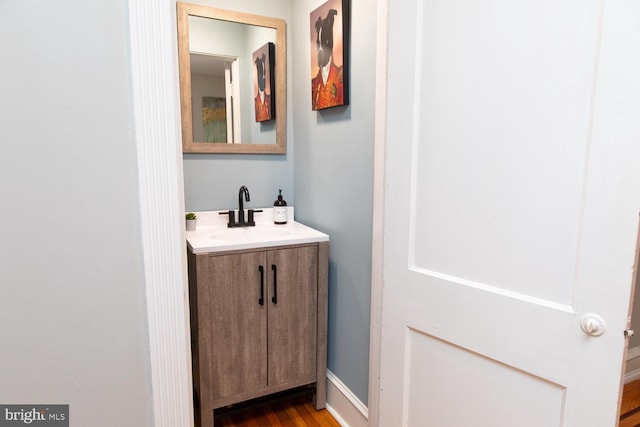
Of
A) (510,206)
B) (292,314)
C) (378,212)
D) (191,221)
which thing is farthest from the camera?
(191,221)

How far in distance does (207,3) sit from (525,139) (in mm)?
1911

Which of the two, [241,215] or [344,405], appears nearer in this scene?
[344,405]

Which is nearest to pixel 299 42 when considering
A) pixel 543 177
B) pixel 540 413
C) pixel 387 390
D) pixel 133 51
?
pixel 133 51

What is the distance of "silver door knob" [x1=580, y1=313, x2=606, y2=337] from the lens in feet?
2.84

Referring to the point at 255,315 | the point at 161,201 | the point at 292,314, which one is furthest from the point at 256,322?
the point at 161,201

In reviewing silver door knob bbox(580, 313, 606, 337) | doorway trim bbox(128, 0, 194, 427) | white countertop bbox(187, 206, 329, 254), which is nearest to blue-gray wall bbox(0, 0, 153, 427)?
doorway trim bbox(128, 0, 194, 427)

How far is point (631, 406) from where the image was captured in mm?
2045

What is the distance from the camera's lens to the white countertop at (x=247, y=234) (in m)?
1.81

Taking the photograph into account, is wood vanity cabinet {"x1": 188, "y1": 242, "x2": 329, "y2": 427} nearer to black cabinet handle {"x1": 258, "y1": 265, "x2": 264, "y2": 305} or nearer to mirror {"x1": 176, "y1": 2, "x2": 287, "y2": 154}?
black cabinet handle {"x1": 258, "y1": 265, "x2": 264, "y2": 305}

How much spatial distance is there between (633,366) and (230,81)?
116 inches

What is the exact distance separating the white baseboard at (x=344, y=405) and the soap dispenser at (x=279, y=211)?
0.93 metres

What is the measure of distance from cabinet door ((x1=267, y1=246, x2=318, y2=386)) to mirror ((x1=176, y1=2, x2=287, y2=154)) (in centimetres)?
78

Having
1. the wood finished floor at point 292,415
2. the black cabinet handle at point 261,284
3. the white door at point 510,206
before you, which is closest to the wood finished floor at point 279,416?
the wood finished floor at point 292,415

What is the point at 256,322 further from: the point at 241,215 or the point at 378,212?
the point at 378,212
